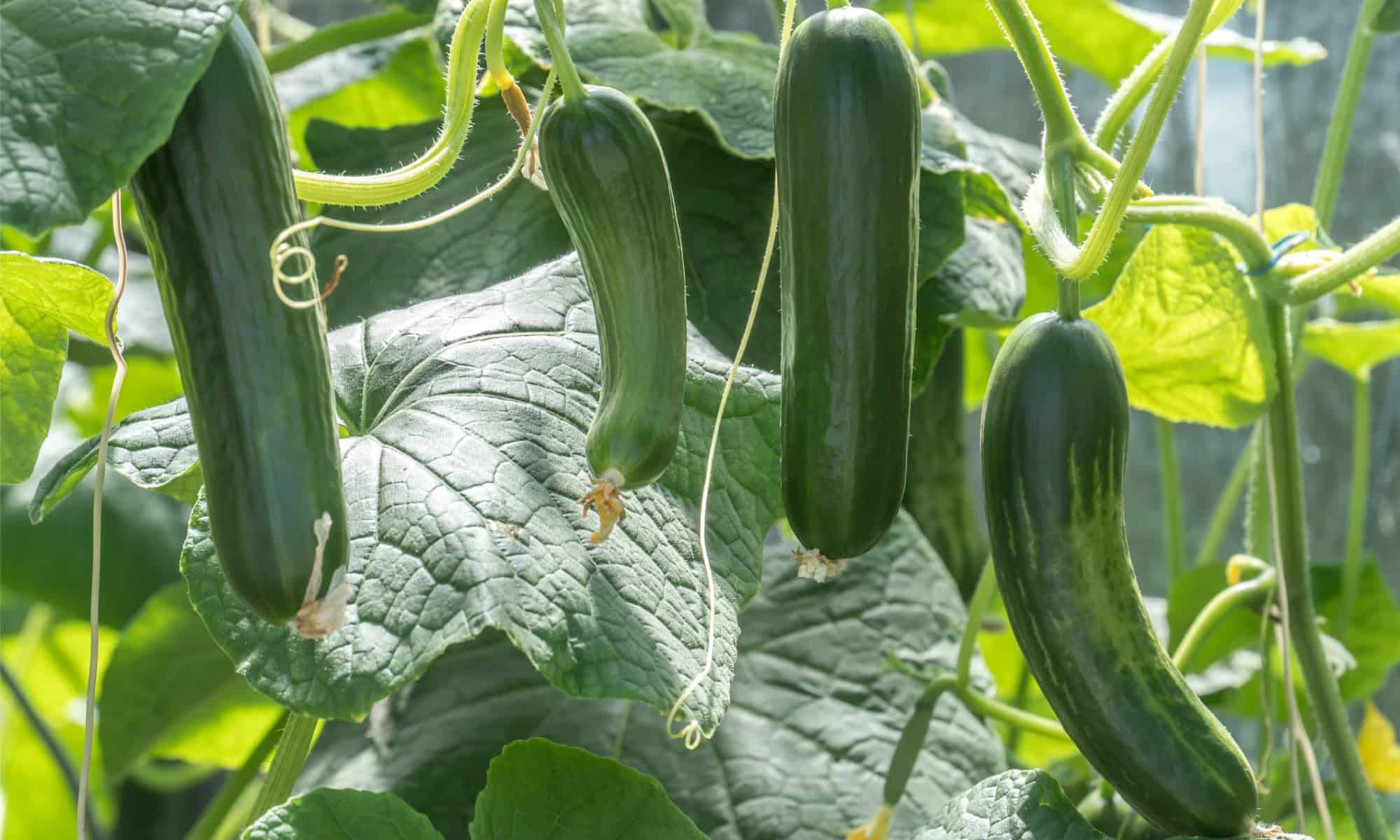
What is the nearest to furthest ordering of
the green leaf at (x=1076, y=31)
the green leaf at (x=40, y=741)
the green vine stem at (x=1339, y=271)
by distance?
the green vine stem at (x=1339, y=271), the green leaf at (x=1076, y=31), the green leaf at (x=40, y=741)

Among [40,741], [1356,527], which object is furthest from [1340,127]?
[40,741]

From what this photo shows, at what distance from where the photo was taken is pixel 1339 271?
58cm

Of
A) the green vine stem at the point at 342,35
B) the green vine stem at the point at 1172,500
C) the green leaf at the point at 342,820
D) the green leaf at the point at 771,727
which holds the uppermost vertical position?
the green vine stem at the point at 342,35

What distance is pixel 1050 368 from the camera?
0.45 m

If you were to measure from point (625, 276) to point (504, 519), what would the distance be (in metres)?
0.13

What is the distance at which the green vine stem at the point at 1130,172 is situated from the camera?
16.9 inches

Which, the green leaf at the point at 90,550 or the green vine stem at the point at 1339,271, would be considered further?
the green leaf at the point at 90,550

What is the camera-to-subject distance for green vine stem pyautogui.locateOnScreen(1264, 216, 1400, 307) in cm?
57

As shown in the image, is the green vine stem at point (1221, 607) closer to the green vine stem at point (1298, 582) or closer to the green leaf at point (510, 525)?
the green vine stem at point (1298, 582)

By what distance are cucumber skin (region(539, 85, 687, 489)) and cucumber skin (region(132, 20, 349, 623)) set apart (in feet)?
0.29

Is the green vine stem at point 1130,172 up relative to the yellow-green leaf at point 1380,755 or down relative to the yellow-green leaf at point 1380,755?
up

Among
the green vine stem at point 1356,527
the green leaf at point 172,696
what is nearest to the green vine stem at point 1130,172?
the green vine stem at point 1356,527

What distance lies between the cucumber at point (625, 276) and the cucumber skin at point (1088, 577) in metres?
0.12

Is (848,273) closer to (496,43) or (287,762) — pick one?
(496,43)
